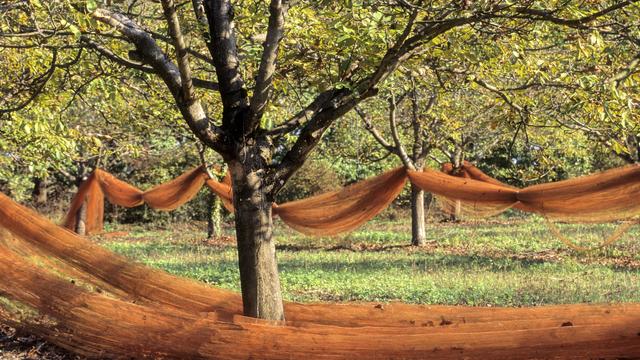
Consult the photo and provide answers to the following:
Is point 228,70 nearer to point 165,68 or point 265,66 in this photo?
point 265,66

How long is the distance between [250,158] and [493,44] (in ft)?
Result: 8.05

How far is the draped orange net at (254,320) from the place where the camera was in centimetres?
483

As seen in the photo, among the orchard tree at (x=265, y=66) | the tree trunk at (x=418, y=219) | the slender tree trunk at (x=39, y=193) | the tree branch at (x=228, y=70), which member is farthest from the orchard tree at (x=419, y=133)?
the slender tree trunk at (x=39, y=193)

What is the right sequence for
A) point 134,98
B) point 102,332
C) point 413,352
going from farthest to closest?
1. point 134,98
2. point 102,332
3. point 413,352

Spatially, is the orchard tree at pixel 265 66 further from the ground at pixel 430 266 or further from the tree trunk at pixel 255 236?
the ground at pixel 430 266

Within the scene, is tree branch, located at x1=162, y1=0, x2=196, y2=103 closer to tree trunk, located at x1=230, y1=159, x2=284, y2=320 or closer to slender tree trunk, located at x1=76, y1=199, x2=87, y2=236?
tree trunk, located at x1=230, y1=159, x2=284, y2=320

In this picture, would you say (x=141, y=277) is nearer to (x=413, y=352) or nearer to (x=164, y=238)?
(x=413, y=352)

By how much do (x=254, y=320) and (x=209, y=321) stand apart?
386mm

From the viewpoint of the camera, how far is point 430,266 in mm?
14008

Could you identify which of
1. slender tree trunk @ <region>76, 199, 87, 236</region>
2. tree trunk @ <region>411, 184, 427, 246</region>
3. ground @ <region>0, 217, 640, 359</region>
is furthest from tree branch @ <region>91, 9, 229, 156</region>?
slender tree trunk @ <region>76, 199, 87, 236</region>

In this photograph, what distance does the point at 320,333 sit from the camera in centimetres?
509

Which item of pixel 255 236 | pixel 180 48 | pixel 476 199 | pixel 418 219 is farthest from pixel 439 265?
pixel 180 48

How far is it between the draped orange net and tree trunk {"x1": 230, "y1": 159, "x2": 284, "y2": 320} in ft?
1.16

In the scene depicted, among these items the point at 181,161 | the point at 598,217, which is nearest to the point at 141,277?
the point at 598,217
